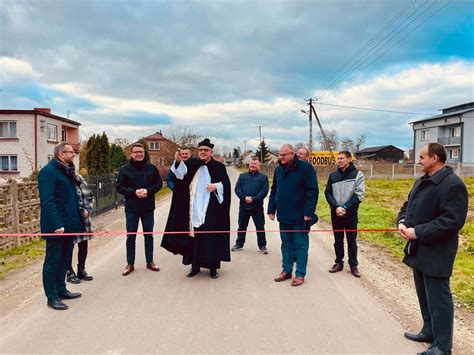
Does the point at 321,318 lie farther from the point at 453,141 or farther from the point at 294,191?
the point at 453,141

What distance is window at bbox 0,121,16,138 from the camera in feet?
97.9

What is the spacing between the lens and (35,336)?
378 cm

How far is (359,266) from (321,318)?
8.47 ft

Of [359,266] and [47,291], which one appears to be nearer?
[47,291]

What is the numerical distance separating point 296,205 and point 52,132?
32331 mm

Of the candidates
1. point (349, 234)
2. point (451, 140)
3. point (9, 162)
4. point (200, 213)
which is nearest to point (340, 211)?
point (349, 234)

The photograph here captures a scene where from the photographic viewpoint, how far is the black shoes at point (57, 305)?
449 centimetres

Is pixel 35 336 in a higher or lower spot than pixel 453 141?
lower

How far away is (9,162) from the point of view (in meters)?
30.2

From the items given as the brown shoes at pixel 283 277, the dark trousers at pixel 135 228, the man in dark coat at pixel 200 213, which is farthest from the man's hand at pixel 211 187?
the brown shoes at pixel 283 277

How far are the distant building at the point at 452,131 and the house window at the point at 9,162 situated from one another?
44.3 metres

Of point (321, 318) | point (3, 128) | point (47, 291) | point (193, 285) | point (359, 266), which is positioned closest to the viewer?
point (321, 318)

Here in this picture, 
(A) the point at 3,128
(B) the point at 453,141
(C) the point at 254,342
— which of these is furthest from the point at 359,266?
(B) the point at 453,141

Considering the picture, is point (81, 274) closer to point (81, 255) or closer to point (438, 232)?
point (81, 255)
